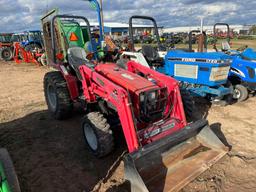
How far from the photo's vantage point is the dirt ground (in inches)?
121

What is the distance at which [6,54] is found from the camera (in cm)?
1736

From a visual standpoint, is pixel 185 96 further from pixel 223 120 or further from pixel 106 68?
pixel 106 68

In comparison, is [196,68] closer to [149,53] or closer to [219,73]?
[219,73]

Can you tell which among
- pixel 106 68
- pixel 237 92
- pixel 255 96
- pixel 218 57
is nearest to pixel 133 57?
pixel 106 68

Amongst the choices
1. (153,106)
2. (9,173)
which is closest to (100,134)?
(153,106)

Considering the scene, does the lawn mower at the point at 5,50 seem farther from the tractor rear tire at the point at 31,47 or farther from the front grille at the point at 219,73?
the front grille at the point at 219,73

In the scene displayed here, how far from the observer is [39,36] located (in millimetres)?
16531

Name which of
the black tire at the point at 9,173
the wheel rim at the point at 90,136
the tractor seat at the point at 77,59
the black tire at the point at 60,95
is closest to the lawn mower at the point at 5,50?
the black tire at the point at 60,95

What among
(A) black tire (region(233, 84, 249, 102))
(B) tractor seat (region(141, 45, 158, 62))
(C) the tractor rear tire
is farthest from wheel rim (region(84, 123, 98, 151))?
(C) the tractor rear tire

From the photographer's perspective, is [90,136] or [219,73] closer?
[90,136]

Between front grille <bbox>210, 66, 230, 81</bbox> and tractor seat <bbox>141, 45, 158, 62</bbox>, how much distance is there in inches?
Answer: 55.0

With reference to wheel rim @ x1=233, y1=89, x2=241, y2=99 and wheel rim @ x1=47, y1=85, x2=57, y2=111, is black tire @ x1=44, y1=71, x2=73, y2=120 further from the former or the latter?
wheel rim @ x1=233, y1=89, x2=241, y2=99

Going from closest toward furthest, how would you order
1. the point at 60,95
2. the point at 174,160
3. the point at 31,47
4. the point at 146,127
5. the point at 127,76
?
the point at 174,160, the point at 146,127, the point at 127,76, the point at 60,95, the point at 31,47

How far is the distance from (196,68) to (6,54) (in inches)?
619
